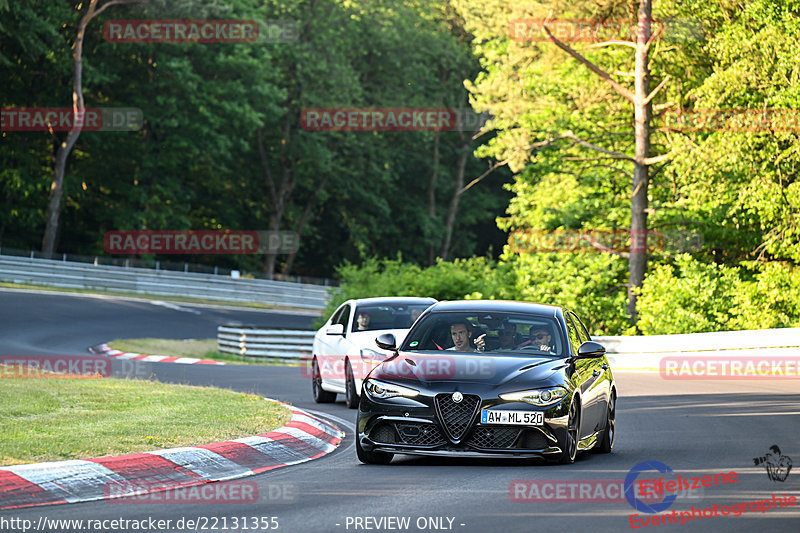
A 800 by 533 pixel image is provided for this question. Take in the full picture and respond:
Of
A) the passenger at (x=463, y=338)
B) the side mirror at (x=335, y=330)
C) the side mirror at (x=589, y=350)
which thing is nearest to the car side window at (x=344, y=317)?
the side mirror at (x=335, y=330)

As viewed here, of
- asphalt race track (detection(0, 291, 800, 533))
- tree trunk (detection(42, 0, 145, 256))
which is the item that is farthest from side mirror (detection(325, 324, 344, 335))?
tree trunk (detection(42, 0, 145, 256))

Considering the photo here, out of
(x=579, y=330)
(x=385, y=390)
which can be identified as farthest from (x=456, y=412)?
(x=579, y=330)

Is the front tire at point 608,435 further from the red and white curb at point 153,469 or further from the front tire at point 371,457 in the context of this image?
the red and white curb at point 153,469

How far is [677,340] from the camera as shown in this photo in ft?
91.6

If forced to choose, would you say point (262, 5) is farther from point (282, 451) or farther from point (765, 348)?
point (282, 451)

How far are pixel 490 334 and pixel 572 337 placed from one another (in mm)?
932

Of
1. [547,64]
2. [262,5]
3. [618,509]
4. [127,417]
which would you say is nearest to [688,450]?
[618,509]

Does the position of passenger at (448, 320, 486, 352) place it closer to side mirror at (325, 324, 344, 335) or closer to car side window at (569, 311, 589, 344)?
car side window at (569, 311, 589, 344)

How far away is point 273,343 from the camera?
31.9 meters

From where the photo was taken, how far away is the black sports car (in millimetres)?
10383

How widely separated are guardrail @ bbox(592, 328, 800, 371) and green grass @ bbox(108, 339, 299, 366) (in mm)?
8498

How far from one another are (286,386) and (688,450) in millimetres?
10912

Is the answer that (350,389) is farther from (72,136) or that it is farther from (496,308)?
(72,136)

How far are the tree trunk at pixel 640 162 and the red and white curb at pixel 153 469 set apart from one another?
24.7m
